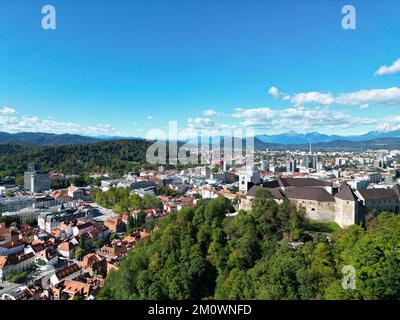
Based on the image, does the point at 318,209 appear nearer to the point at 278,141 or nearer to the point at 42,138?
the point at 278,141

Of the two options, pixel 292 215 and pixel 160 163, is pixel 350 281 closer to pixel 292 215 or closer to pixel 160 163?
pixel 292 215

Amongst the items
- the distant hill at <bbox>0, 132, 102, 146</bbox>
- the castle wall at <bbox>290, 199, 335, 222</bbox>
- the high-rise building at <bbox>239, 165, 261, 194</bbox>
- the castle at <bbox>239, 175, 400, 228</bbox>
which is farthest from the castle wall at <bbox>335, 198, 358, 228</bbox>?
the distant hill at <bbox>0, 132, 102, 146</bbox>

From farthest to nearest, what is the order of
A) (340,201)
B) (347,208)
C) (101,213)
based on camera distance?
(101,213) → (340,201) → (347,208)

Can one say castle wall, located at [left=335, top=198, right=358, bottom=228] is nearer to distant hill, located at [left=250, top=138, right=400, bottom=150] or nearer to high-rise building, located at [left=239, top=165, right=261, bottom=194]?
high-rise building, located at [left=239, top=165, right=261, bottom=194]

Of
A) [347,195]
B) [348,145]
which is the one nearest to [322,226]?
[347,195]
